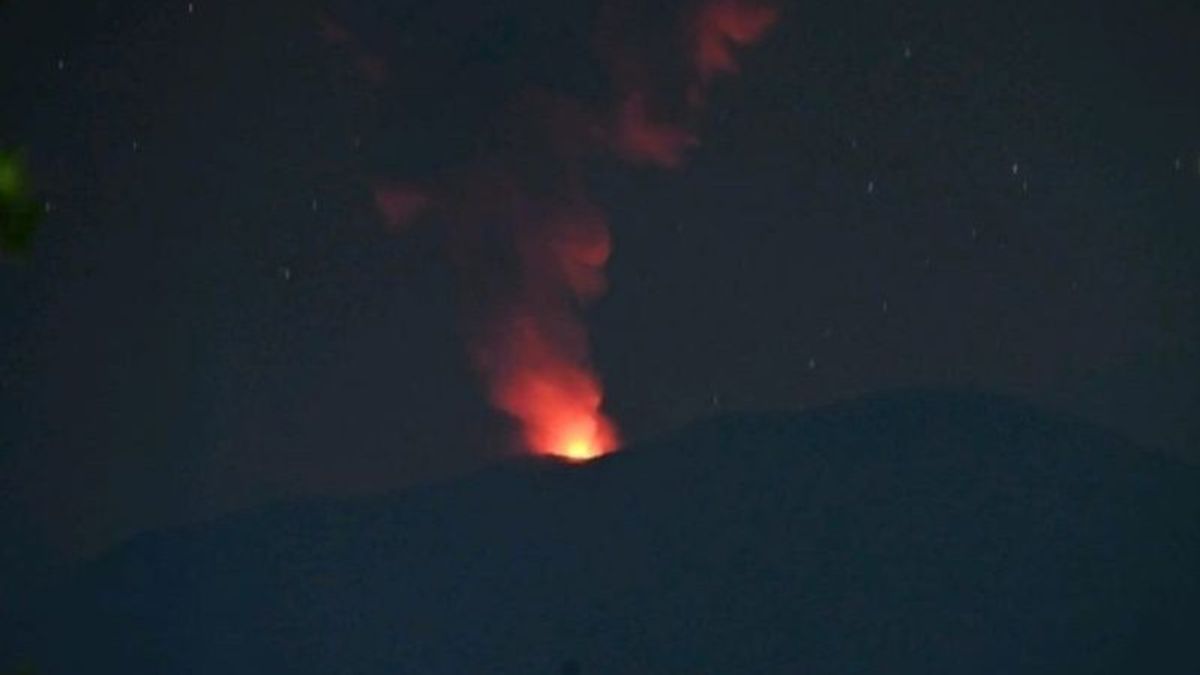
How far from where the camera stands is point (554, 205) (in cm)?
415

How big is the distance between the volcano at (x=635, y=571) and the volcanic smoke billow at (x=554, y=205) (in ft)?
0.75

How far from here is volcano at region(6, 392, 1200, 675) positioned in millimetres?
4113

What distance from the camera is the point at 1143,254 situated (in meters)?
4.23

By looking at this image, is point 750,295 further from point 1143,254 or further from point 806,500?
point 1143,254

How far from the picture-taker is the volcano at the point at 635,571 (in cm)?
411

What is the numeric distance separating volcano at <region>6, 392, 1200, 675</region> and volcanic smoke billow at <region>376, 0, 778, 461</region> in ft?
0.75

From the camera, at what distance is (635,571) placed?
4.14 m

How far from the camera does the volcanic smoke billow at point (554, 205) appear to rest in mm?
4145

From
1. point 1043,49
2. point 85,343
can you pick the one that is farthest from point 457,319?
point 1043,49

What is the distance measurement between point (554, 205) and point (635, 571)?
94 centimetres

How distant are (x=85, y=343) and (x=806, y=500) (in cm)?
186

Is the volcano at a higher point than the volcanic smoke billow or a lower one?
lower

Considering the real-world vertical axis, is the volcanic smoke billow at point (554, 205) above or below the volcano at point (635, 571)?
above

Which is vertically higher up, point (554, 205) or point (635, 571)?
point (554, 205)
